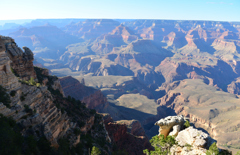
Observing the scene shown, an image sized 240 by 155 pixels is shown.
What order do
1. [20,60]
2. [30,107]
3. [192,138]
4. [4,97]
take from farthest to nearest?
[20,60] < [30,107] < [192,138] < [4,97]

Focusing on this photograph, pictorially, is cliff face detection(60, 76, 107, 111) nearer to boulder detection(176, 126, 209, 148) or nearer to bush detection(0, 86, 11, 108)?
bush detection(0, 86, 11, 108)

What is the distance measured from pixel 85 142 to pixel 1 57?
1733 centimetres

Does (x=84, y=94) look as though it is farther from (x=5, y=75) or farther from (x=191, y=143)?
(x=191, y=143)

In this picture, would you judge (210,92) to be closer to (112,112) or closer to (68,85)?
(112,112)

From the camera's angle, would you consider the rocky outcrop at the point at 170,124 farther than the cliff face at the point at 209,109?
No

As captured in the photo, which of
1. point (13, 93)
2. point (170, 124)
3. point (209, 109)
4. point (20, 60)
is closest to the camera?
point (13, 93)

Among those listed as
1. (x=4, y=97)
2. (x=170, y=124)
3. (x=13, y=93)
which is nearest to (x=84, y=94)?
(x=170, y=124)

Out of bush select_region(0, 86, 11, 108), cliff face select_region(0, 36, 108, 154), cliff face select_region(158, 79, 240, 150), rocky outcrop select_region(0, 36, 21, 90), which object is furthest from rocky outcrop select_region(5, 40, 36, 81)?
cliff face select_region(158, 79, 240, 150)

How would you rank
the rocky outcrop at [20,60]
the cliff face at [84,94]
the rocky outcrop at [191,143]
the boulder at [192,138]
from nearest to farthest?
1. the rocky outcrop at [191,143]
2. the boulder at [192,138]
3. the rocky outcrop at [20,60]
4. the cliff face at [84,94]

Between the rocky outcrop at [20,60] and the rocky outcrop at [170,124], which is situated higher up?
the rocky outcrop at [20,60]

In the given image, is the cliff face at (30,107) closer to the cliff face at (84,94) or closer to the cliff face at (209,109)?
the cliff face at (84,94)

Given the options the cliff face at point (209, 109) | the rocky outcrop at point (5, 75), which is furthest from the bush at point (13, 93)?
the cliff face at point (209, 109)

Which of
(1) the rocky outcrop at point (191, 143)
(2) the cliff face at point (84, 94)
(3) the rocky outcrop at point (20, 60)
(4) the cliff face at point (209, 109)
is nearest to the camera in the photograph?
(1) the rocky outcrop at point (191, 143)

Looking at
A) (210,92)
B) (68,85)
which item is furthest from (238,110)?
(68,85)
